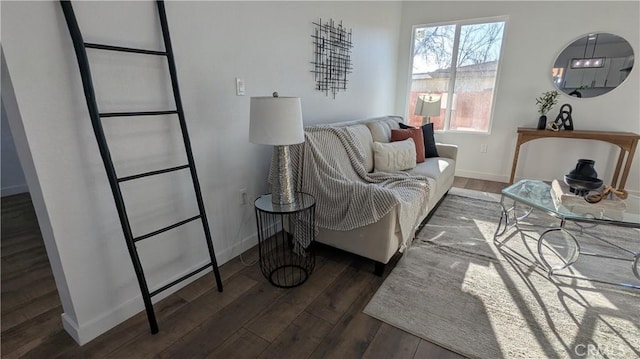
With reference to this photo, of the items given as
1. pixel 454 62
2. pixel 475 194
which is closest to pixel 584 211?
pixel 475 194

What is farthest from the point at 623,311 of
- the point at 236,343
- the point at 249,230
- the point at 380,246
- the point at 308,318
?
the point at 249,230

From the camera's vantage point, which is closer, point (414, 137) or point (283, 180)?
point (283, 180)

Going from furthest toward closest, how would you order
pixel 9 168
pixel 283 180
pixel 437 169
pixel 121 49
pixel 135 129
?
pixel 9 168 < pixel 437 169 < pixel 283 180 < pixel 135 129 < pixel 121 49

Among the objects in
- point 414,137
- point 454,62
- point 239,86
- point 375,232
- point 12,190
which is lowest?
point 12,190

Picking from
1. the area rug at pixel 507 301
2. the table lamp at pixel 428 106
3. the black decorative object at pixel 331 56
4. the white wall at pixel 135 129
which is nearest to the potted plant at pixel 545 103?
the table lamp at pixel 428 106

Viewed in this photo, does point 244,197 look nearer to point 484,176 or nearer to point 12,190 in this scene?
point 12,190

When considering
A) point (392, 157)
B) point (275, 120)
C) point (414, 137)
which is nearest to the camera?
point (275, 120)

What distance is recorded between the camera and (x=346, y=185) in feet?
6.31

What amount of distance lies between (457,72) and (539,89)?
0.99 meters

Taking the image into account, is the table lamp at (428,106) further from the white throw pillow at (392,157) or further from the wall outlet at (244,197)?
the wall outlet at (244,197)

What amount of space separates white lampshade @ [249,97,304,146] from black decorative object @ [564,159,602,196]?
6.64 feet

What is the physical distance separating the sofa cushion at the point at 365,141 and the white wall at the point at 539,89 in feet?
7.21

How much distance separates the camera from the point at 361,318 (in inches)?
62.7

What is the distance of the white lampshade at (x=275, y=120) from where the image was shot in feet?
5.32
